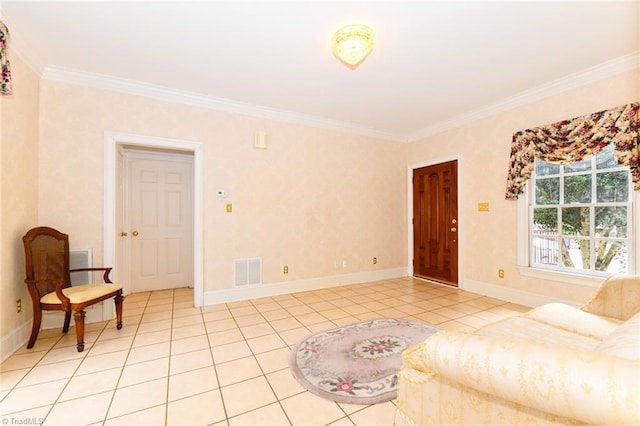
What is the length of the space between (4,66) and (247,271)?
9.80 ft

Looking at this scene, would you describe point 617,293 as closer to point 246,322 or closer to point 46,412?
point 246,322

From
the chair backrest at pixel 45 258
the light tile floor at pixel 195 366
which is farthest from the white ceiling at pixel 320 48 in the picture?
the light tile floor at pixel 195 366

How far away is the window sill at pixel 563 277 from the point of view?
9.57 feet

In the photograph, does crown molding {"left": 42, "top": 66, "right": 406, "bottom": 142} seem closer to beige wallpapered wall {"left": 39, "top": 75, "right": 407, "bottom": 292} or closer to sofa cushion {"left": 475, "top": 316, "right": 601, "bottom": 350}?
beige wallpapered wall {"left": 39, "top": 75, "right": 407, "bottom": 292}

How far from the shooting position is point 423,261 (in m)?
5.02

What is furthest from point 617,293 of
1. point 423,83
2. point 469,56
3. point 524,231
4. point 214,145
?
point 214,145

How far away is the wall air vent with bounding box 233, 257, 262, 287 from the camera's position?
379 centimetres

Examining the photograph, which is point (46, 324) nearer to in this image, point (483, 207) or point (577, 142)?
point (483, 207)

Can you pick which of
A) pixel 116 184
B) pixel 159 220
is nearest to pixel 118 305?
pixel 116 184

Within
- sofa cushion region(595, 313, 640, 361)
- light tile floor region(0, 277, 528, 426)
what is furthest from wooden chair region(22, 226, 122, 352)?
sofa cushion region(595, 313, 640, 361)

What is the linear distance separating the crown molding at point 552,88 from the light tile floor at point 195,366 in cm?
266

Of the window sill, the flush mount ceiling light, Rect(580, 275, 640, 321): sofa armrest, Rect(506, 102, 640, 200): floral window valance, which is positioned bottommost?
the window sill

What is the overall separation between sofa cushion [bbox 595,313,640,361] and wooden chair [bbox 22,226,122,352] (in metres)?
3.39

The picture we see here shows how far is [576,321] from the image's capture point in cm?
177
